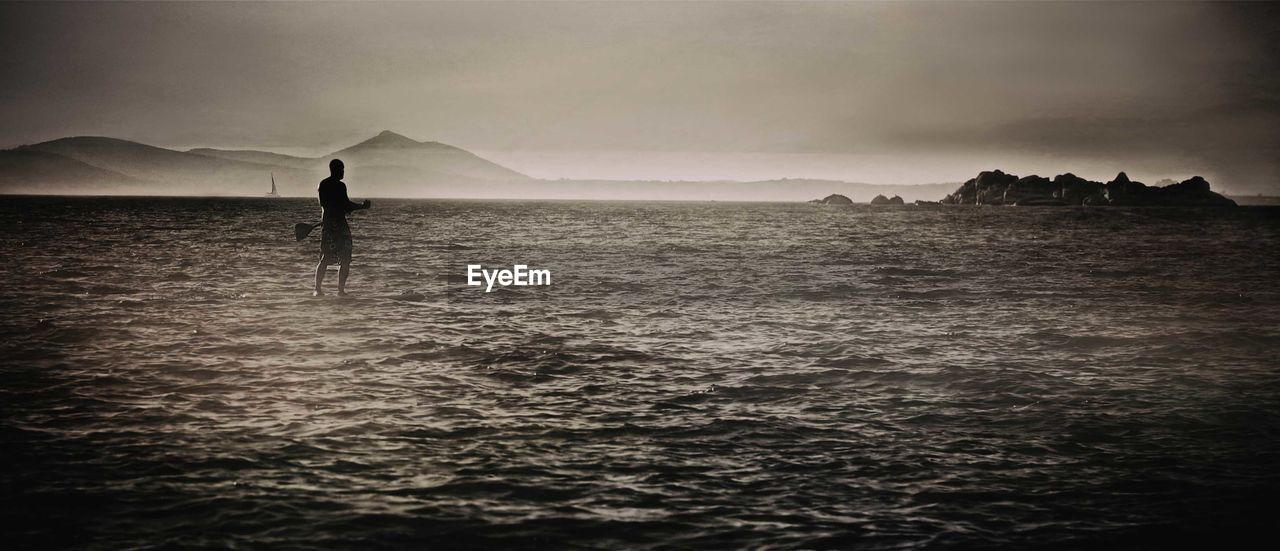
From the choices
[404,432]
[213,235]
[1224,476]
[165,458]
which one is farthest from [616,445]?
[213,235]

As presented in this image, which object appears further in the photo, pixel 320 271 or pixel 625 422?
pixel 320 271

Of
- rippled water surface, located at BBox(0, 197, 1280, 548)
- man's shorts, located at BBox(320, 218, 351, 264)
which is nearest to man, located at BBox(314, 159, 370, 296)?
man's shorts, located at BBox(320, 218, 351, 264)

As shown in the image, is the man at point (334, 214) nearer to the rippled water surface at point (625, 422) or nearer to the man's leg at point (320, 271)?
the man's leg at point (320, 271)

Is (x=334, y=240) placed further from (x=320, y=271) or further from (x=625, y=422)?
(x=625, y=422)

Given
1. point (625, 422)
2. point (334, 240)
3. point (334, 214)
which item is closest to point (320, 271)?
point (334, 240)

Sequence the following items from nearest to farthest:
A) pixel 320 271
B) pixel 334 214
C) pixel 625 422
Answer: pixel 625 422 → pixel 334 214 → pixel 320 271

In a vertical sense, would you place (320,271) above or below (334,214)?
below

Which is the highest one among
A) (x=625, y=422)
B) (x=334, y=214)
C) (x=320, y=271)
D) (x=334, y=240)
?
(x=334, y=214)

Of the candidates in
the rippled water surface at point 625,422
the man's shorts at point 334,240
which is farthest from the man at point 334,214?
the rippled water surface at point 625,422
